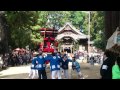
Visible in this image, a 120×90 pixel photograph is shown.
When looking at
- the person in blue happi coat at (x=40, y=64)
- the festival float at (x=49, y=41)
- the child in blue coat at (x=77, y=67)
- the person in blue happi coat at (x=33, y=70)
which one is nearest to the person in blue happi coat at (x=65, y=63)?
the child in blue coat at (x=77, y=67)

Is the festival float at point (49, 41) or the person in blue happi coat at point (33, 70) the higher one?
the festival float at point (49, 41)

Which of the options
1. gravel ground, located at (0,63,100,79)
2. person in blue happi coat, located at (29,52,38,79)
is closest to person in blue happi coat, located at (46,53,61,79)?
gravel ground, located at (0,63,100,79)

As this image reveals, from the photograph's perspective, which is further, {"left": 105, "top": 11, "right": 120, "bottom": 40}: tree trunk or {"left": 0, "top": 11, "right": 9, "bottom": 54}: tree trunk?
{"left": 105, "top": 11, "right": 120, "bottom": 40}: tree trunk

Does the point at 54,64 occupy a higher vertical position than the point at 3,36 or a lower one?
lower

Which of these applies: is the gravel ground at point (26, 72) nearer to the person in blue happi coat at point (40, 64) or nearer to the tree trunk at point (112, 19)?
the person in blue happi coat at point (40, 64)

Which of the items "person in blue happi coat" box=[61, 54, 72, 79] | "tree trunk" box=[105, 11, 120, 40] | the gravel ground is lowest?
the gravel ground

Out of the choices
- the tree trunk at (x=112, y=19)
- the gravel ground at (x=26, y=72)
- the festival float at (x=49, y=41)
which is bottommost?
the gravel ground at (x=26, y=72)

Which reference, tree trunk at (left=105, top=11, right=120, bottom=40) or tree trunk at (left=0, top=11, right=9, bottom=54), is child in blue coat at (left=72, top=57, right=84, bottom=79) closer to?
tree trunk at (left=0, top=11, right=9, bottom=54)

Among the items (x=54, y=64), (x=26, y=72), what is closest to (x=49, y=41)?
(x=54, y=64)

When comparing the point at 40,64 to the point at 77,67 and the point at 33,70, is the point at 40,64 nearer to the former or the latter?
the point at 33,70

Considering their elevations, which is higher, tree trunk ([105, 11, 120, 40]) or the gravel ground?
tree trunk ([105, 11, 120, 40])

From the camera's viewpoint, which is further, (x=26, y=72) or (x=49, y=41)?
(x=49, y=41)
